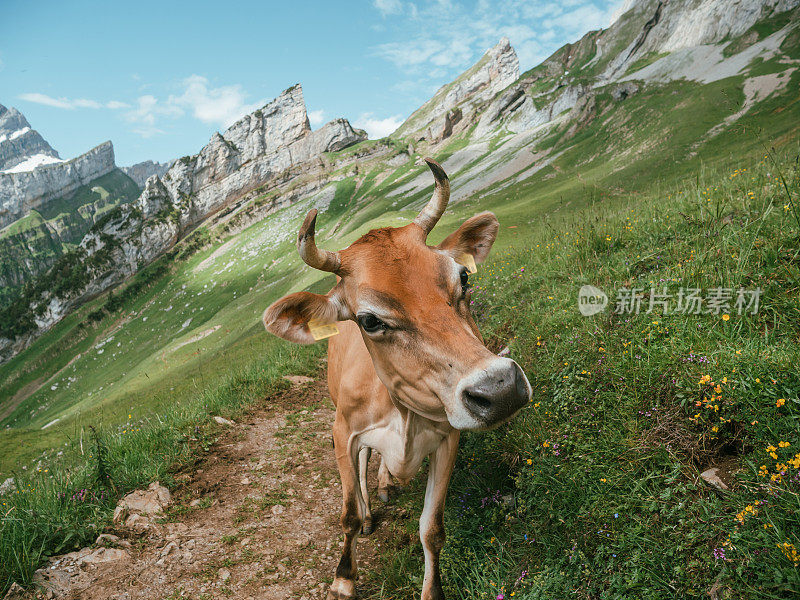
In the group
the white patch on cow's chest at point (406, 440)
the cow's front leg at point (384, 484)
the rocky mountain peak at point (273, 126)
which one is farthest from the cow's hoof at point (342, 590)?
the rocky mountain peak at point (273, 126)

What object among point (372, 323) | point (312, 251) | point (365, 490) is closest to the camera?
point (372, 323)

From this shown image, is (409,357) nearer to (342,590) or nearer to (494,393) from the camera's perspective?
(494,393)

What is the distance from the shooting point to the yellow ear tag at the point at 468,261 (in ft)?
14.9

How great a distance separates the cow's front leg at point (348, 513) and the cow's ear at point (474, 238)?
2210mm

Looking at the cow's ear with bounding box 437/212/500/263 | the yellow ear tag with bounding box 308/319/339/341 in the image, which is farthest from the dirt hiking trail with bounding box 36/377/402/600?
the cow's ear with bounding box 437/212/500/263

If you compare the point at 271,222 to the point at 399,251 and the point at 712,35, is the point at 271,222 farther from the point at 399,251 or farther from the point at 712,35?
the point at 399,251

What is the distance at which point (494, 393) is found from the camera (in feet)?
9.43

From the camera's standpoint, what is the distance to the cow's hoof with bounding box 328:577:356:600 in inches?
171

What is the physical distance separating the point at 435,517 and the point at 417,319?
2.09 metres

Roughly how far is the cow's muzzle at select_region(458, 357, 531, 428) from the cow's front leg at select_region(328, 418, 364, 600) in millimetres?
2121

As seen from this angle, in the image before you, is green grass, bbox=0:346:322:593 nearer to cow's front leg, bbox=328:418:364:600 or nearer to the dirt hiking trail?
the dirt hiking trail

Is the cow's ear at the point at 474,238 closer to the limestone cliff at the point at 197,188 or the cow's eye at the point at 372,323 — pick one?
the cow's eye at the point at 372,323

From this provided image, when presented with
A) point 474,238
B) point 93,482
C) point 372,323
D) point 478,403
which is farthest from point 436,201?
point 93,482

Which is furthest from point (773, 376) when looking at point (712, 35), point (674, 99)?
point (712, 35)
